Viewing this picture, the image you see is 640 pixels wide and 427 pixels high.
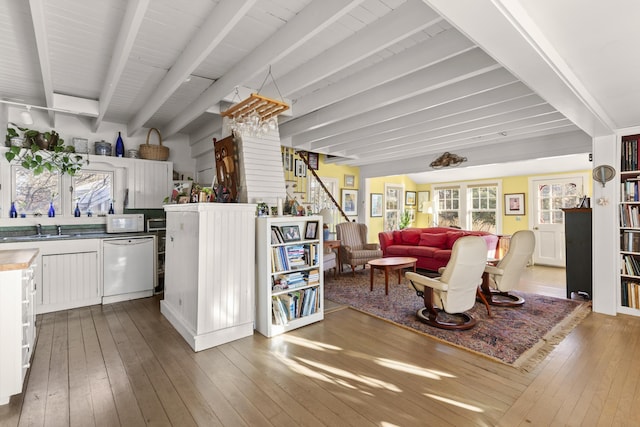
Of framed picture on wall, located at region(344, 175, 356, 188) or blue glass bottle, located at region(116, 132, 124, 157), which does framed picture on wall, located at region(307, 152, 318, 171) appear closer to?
Result: framed picture on wall, located at region(344, 175, 356, 188)

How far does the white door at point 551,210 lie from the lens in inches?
281

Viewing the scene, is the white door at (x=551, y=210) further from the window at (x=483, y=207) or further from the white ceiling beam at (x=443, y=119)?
the white ceiling beam at (x=443, y=119)

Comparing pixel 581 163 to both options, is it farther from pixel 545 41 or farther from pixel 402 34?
pixel 402 34

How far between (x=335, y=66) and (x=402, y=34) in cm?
70

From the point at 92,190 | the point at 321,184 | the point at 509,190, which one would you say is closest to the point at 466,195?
the point at 509,190

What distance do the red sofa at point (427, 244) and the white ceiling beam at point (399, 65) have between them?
3869 millimetres

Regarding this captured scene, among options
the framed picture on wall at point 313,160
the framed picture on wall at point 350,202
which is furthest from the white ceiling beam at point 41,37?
the framed picture on wall at point 350,202

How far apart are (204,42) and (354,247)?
16.5 feet

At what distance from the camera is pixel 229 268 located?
318 centimetres

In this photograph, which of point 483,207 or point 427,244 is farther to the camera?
point 483,207

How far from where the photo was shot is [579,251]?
4.50 meters

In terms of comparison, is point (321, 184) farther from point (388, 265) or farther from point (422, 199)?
point (422, 199)

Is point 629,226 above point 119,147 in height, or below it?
below

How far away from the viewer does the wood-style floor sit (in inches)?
79.0
